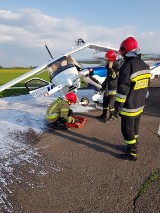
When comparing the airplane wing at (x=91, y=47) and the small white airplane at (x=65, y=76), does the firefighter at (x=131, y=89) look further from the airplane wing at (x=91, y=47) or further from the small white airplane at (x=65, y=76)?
the airplane wing at (x=91, y=47)

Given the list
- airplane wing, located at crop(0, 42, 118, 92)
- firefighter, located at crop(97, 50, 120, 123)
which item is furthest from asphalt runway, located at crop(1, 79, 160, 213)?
airplane wing, located at crop(0, 42, 118, 92)

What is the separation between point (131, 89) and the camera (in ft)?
18.7

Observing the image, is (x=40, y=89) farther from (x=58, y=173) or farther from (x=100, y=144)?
(x=58, y=173)

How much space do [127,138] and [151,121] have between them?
113 inches

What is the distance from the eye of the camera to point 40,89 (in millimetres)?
11945

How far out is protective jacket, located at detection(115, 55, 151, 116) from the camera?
18.3ft

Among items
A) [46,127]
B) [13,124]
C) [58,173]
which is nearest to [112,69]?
[46,127]

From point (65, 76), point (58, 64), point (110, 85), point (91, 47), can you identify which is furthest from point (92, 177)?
point (91, 47)

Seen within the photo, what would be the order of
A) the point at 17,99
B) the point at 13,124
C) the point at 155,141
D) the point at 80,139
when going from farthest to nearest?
the point at 17,99 < the point at 13,124 < the point at 80,139 < the point at 155,141

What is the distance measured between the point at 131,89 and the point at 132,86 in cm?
6

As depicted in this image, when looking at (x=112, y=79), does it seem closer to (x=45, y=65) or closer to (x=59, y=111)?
(x=59, y=111)

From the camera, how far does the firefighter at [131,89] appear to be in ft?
18.3

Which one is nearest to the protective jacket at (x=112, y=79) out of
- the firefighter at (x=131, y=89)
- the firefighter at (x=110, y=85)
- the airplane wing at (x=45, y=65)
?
the firefighter at (x=110, y=85)

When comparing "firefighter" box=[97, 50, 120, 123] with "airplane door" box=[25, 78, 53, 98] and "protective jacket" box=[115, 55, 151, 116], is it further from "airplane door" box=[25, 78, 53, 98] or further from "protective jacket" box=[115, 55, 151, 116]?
"protective jacket" box=[115, 55, 151, 116]
